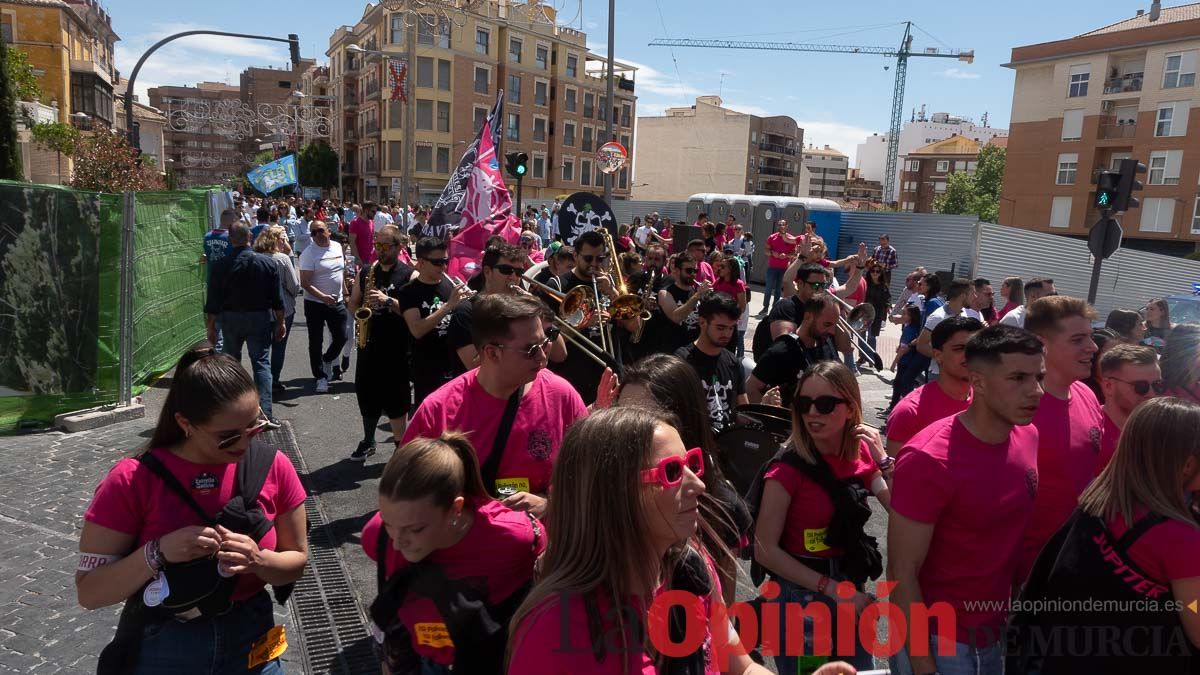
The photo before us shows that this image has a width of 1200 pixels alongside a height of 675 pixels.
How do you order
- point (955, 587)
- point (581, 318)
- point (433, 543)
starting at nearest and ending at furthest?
point (433, 543) < point (955, 587) < point (581, 318)

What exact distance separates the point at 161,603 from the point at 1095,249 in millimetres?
11087

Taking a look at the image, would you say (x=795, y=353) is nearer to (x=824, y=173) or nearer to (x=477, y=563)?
(x=477, y=563)

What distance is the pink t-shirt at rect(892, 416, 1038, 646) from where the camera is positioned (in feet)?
8.28

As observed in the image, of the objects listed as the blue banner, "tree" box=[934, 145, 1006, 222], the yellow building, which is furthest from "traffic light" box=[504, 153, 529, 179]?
"tree" box=[934, 145, 1006, 222]

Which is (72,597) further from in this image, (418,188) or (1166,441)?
(418,188)

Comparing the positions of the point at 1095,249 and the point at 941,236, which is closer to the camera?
the point at 1095,249

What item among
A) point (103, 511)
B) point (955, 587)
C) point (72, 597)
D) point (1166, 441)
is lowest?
point (72, 597)

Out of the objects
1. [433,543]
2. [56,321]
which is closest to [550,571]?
[433,543]

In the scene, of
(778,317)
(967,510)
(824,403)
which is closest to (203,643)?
(824,403)

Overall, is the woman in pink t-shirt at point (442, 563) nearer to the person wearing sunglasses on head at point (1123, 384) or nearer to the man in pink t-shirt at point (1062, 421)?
the man in pink t-shirt at point (1062, 421)

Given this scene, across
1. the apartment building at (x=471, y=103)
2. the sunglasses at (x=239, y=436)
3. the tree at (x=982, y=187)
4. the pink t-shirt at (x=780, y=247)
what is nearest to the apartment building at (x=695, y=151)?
the apartment building at (x=471, y=103)

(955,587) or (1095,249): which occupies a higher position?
(1095,249)

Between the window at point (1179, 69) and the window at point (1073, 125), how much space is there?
4.36 meters

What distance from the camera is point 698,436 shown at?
9.02 feet
